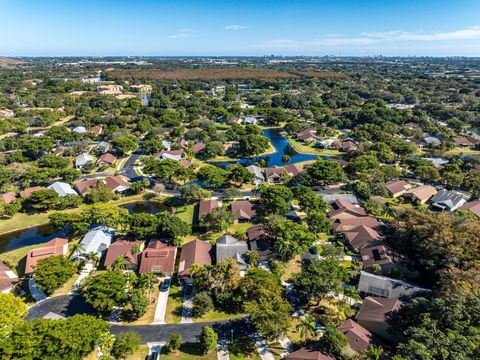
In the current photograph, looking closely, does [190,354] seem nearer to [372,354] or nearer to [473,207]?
[372,354]

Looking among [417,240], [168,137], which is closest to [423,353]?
[417,240]

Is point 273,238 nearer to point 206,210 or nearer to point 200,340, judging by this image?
point 206,210

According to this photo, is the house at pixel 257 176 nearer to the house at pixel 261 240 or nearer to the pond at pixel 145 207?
the pond at pixel 145 207

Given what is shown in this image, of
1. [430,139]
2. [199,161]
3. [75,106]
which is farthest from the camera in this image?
[75,106]

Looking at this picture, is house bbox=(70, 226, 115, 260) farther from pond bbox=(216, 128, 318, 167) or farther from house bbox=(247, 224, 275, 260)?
pond bbox=(216, 128, 318, 167)

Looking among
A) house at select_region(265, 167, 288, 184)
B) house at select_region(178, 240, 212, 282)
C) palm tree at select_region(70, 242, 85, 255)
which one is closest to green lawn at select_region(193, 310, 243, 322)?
house at select_region(178, 240, 212, 282)

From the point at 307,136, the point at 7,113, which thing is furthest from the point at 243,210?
Answer: the point at 7,113
